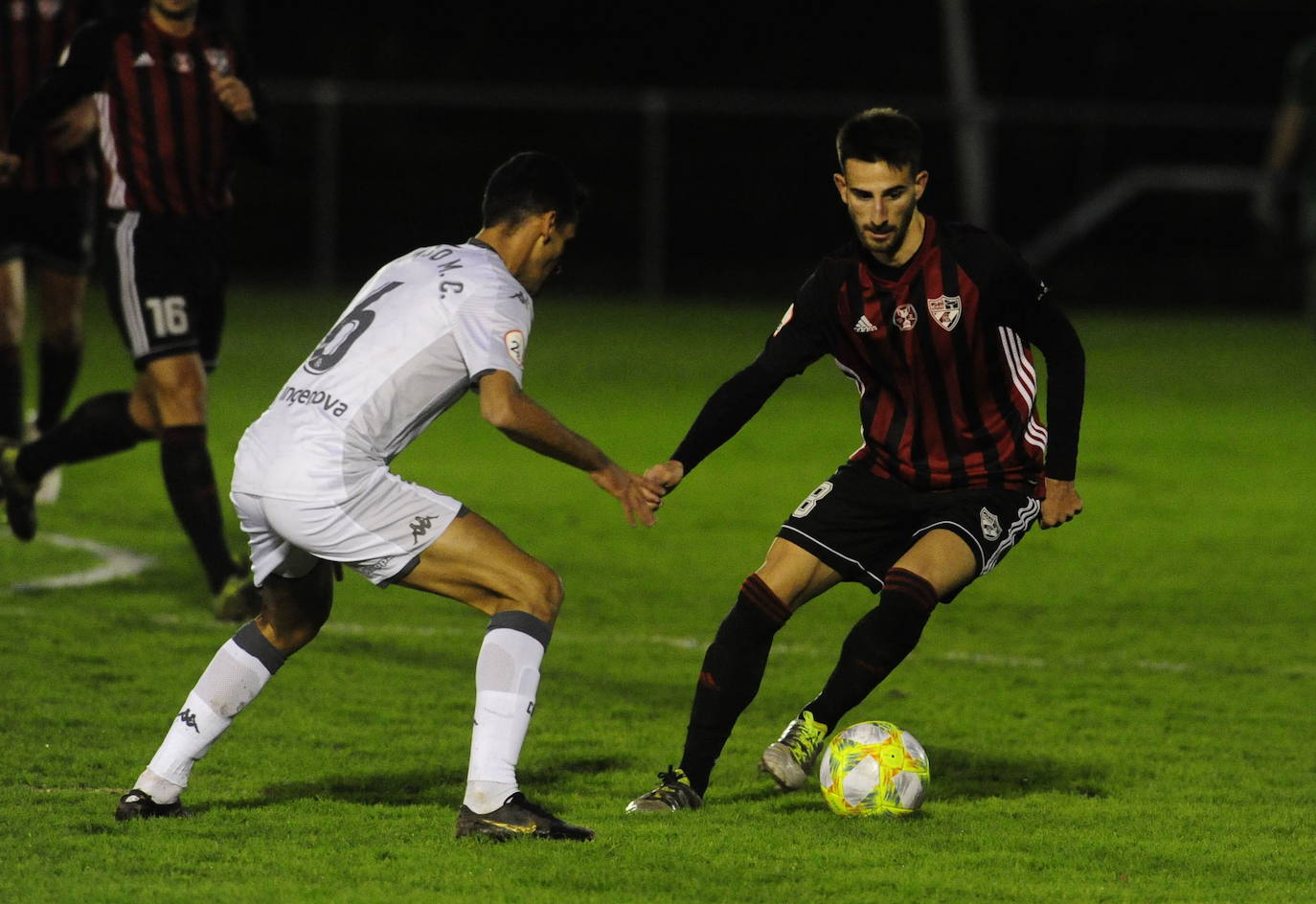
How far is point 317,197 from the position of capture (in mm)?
25281

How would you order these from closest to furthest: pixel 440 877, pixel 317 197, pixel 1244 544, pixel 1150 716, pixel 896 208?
1. pixel 440 877
2. pixel 896 208
3. pixel 1150 716
4. pixel 1244 544
5. pixel 317 197

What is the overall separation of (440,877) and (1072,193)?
23.1 meters

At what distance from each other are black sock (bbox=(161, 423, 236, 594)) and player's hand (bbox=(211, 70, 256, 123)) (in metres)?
1.16

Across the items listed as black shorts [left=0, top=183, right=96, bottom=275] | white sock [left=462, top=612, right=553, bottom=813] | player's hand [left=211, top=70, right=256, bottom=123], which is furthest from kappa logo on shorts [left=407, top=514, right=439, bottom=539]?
black shorts [left=0, top=183, right=96, bottom=275]

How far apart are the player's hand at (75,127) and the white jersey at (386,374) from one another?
4.44 metres

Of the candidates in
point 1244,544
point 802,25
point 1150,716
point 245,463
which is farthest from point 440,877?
point 802,25

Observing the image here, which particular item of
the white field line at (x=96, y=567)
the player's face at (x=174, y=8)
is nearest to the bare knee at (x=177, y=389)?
the white field line at (x=96, y=567)

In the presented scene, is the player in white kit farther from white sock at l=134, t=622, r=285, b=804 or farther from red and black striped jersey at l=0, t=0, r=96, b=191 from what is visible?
red and black striped jersey at l=0, t=0, r=96, b=191

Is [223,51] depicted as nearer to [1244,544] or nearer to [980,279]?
[980,279]

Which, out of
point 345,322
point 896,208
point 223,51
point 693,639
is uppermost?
point 223,51

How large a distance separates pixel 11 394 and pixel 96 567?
1.51 m

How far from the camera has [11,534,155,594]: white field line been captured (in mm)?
7758

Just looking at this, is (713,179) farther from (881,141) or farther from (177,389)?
(881,141)

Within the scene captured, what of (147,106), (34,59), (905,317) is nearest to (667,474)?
(905,317)
